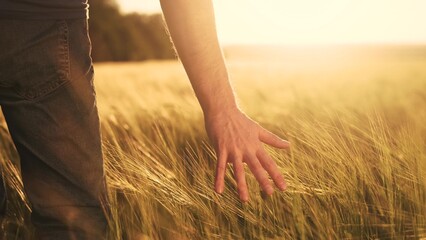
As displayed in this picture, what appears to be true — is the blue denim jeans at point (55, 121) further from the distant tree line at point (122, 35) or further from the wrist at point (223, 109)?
the distant tree line at point (122, 35)

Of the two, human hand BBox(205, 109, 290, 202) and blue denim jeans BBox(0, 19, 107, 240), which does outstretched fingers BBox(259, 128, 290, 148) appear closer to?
human hand BBox(205, 109, 290, 202)

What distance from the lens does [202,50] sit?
922 mm

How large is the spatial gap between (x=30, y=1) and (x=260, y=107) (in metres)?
3.52

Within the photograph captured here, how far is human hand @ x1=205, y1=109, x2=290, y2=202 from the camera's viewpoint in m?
0.90

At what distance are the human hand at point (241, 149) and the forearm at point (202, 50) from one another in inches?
0.9

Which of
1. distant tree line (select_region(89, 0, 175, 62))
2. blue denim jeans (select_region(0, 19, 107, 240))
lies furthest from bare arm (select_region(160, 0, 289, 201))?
distant tree line (select_region(89, 0, 175, 62))

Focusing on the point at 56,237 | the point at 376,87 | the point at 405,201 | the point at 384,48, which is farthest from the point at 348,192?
the point at 384,48

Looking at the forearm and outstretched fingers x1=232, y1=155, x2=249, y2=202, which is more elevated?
the forearm

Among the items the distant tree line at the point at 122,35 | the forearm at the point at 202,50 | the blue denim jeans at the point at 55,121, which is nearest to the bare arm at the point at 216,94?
the forearm at the point at 202,50

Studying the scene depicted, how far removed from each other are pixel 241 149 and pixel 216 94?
99 mm

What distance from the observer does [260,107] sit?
430 cm

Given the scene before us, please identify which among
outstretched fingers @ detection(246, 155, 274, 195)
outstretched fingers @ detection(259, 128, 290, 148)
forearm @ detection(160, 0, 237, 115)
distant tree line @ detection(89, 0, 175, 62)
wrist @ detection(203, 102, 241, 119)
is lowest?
distant tree line @ detection(89, 0, 175, 62)

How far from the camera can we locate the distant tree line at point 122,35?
19.0 metres

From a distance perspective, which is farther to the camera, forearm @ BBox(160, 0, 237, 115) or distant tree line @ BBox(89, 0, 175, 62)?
distant tree line @ BBox(89, 0, 175, 62)
